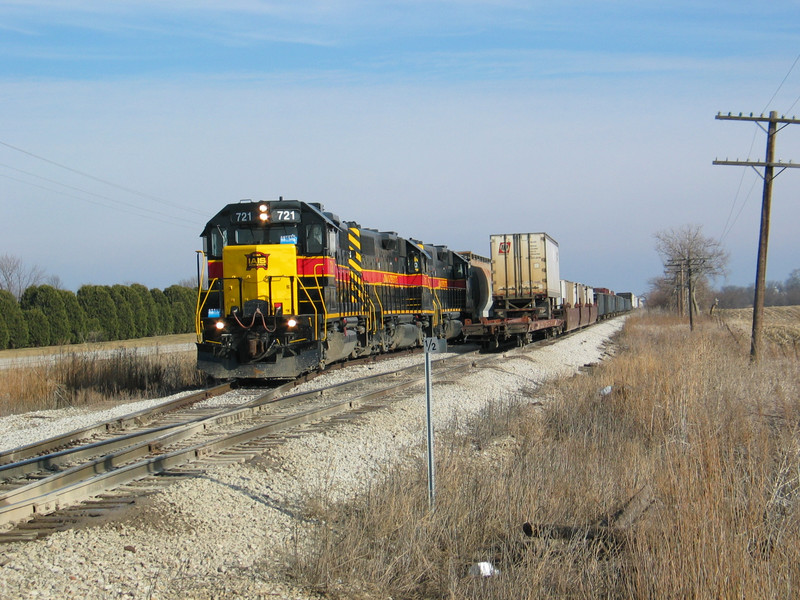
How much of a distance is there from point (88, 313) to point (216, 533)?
39451mm

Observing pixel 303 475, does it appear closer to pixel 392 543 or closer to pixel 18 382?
pixel 392 543

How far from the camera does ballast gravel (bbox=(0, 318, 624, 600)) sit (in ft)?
13.5

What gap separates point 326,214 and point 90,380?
609 centimetres

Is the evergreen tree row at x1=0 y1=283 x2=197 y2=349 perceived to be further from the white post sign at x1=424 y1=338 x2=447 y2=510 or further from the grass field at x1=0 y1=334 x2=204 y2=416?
the white post sign at x1=424 y1=338 x2=447 y2=510

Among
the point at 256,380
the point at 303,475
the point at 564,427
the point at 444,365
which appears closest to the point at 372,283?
the point at 444,365

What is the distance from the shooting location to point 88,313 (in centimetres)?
4097

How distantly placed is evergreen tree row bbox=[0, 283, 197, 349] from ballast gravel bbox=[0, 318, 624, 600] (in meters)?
30.2

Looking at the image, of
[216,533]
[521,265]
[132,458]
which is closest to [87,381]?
[132,458]

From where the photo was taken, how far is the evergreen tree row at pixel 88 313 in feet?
124

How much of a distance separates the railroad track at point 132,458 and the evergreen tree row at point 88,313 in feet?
89.6

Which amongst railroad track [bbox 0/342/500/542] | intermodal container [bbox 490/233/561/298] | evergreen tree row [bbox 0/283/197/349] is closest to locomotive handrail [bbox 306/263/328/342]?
railroad track [bbox 0/342/500/542]

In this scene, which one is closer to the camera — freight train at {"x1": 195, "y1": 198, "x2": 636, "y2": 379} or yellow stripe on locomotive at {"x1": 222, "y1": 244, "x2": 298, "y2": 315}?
freight train at {"x1": 195, "y1": 198, "x2": 636, "y2": 379}

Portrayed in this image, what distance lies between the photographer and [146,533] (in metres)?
4.92

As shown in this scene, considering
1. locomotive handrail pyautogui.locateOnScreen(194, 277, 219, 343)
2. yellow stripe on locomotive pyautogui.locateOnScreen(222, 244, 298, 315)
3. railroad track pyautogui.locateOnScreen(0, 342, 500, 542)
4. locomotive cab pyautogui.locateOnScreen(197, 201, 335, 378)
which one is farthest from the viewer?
yellow stripe on locomotive pyautogui.locateOnScreen(222, 244, 298, 315)
